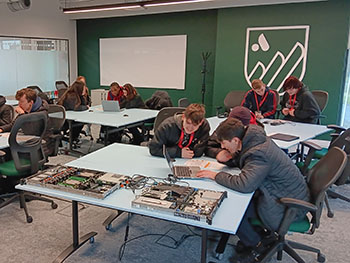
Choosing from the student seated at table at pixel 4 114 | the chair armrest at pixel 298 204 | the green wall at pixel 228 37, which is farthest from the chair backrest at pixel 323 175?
the green wall at pixel 228 37

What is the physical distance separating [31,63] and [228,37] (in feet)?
15.7

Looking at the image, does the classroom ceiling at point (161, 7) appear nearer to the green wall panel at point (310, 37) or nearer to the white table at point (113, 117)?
the green wall panel at point (310, 37)

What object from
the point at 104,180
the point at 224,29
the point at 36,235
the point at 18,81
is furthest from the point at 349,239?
the point at 18,81

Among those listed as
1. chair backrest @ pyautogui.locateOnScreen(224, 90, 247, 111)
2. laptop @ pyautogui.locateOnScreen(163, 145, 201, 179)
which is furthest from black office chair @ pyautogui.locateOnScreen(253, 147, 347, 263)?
chair backrest @ pyautogui.locateOnScreen(224, 90, 247, 111)

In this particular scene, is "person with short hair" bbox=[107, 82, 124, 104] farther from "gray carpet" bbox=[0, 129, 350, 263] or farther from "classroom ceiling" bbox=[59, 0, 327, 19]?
"gray carpet" bbox=[0, 129, 350, 263]

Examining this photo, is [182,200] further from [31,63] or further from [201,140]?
[31,63]

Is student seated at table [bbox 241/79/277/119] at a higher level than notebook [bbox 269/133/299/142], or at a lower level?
higher

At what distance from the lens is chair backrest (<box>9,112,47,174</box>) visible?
2.89 meters

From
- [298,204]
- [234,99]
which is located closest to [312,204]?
[298,204]

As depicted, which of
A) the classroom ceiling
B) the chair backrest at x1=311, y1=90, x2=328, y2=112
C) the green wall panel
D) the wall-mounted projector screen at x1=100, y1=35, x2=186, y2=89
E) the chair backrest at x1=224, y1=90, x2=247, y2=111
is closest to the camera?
the chair backrest at x1=311, y1=90, x2=328, y2=112

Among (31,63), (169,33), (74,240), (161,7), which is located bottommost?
(74,240)

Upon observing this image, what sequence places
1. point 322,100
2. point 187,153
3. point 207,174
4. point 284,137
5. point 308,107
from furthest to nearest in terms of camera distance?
1. point 322,100
2. point 308,107
3. point 284,137
4. point 187,153
5. point 207,174

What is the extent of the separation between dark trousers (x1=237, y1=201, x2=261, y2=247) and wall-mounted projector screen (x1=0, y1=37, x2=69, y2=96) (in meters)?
6.88

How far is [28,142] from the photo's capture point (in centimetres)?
306
